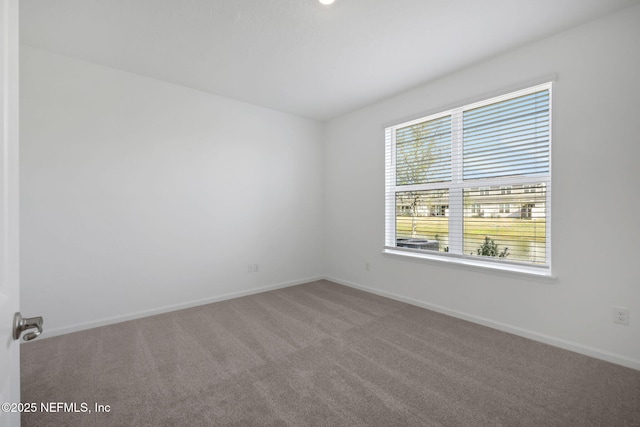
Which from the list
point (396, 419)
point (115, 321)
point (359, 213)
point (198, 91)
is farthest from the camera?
point (359, 213)

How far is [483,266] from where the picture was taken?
119 inches

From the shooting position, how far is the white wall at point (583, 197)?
224 centimetres

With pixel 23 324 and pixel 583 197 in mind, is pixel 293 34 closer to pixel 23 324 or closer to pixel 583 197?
pixel 23 324

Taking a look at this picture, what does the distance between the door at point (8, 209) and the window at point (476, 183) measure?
11.2 feet

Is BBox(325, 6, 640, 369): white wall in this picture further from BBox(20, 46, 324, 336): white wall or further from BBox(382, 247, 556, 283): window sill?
BBox(20, 46, 324, 336): white wall

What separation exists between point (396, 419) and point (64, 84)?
4015mm

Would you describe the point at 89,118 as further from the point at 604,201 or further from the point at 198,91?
the point at 604,201

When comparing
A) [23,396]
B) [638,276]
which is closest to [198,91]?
[23,396]

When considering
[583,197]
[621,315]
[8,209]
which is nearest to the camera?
[8,209]

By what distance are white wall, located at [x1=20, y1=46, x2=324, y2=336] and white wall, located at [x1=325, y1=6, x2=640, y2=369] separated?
257 cm

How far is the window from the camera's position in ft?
9.00

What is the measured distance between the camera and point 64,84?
285 centimetres

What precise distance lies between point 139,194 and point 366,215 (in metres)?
2.92

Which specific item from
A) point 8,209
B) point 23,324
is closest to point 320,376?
point 23,324
